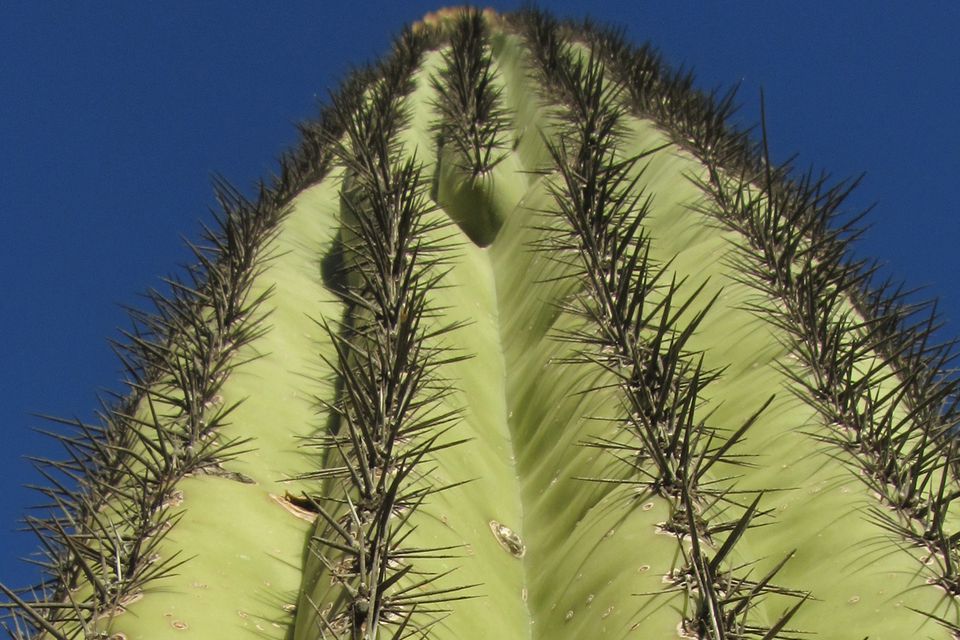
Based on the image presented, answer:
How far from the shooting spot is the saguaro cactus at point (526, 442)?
2566 mm

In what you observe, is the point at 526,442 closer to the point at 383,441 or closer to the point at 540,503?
the point at 540,503

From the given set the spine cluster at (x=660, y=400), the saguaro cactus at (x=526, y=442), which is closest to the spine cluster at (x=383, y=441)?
the saguaro cactus at (x=526, y=442)

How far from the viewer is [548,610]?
2930 mm

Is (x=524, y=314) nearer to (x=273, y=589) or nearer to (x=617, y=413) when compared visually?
(x=617, y=413)

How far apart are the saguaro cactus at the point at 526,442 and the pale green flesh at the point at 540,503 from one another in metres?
0.01

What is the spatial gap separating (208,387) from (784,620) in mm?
2295

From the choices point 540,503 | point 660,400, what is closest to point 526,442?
point 540,503

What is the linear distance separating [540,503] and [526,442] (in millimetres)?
475

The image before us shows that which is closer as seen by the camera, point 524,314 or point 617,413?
point 617,413

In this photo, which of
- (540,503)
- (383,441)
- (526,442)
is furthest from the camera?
(526,442)

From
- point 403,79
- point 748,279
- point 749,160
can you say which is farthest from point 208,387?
point 403,79

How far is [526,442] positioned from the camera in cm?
389

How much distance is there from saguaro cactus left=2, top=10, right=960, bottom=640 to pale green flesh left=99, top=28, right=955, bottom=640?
11 millimetres

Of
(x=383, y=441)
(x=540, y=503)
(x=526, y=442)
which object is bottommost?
(x=383, y=441)
